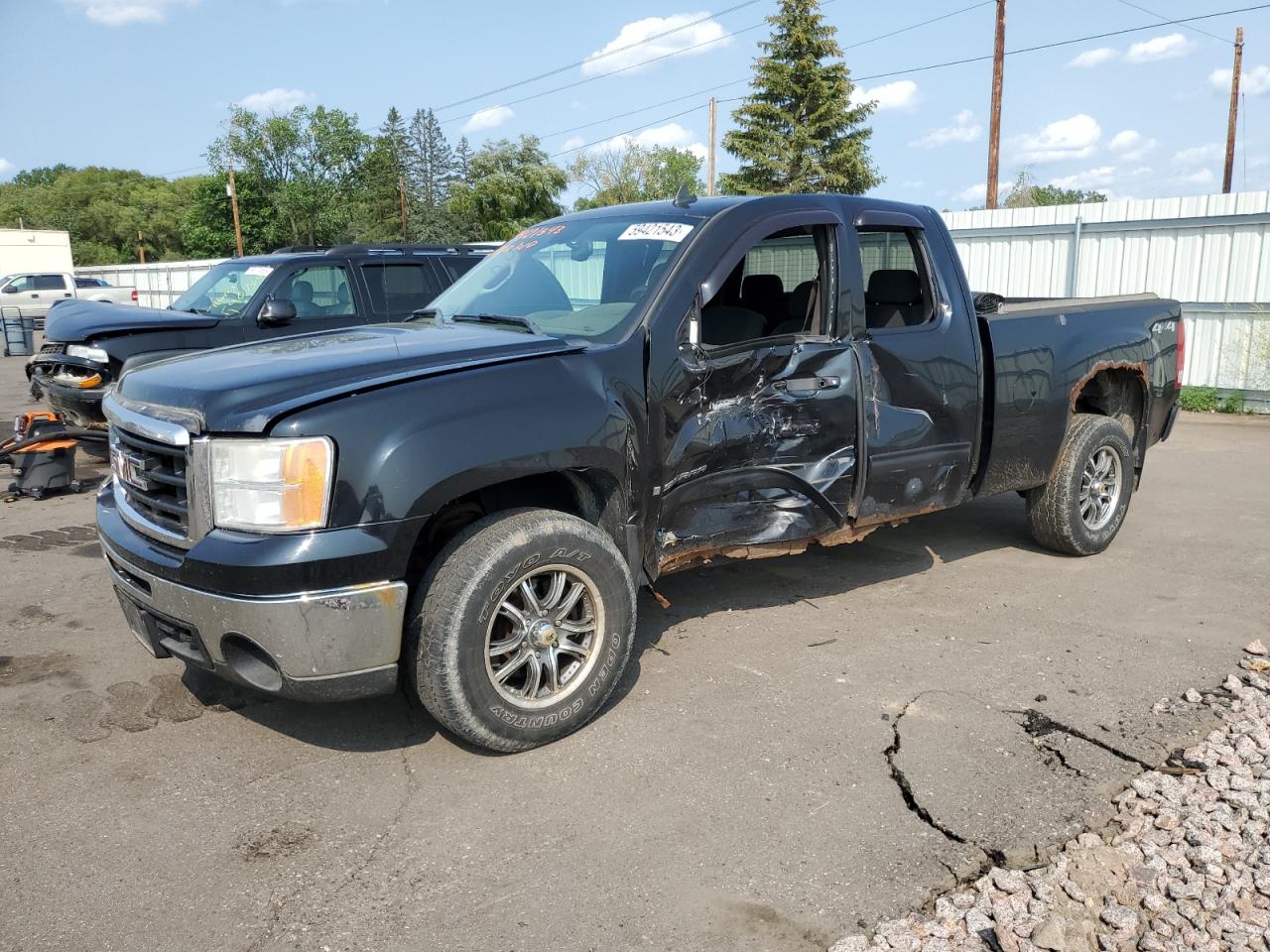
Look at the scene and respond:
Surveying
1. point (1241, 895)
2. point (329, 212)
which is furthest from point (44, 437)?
point (329, 212)

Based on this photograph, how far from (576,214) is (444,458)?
2.14 m

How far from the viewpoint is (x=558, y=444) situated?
11.6 ft

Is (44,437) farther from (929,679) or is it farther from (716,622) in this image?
(929,679)

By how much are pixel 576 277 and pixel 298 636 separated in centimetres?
214

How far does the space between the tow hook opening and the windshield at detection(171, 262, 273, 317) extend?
6678 mm

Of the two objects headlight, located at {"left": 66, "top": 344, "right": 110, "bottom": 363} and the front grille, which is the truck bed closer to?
the front grille

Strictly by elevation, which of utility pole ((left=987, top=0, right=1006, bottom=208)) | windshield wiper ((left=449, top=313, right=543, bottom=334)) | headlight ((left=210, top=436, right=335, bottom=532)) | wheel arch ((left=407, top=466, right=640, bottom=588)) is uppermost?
utility pole ((left=987, top=0, right=1006, bottom=208))

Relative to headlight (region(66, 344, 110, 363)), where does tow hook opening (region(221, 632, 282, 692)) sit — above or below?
below

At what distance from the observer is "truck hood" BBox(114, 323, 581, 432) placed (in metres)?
3.18

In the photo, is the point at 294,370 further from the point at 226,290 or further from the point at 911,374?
the point at 226,290

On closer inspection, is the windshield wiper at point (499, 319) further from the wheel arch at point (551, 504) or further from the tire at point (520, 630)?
the tire at point (520, 630)

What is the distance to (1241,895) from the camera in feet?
9.07

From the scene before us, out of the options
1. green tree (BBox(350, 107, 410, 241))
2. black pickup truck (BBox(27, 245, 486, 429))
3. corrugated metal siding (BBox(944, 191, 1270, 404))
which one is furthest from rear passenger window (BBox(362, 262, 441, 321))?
green tree (BBox(350, 107, 410, 241))

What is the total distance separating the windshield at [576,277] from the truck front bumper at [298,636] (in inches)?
56.7
